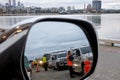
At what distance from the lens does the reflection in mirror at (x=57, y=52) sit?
199cm

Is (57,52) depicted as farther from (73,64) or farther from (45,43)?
(73,64)

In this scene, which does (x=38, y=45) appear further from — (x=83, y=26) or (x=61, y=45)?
(x=83, y=26)

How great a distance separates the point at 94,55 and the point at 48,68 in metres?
0.74

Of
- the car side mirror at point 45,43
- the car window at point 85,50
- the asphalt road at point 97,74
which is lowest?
the asphalt road at point 97,74

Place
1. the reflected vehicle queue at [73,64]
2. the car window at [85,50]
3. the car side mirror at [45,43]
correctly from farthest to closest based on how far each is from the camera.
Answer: the car window at [85,50], the reflected vehicle queue at [73,64], the car side mirror at [45,43]

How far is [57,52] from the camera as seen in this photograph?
2135mm

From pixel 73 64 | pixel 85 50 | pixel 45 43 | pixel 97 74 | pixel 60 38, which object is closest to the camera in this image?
pixel 45 43

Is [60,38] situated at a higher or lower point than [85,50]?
higher

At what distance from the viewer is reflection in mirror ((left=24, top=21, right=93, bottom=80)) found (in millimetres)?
1989

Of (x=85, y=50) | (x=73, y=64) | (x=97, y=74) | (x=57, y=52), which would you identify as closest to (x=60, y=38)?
(x=57, y=52)

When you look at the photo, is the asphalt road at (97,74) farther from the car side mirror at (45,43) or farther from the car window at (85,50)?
the car window at (85,50)

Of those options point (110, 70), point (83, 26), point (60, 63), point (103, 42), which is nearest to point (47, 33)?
point (60, 63)

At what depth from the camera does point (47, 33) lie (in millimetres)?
2168

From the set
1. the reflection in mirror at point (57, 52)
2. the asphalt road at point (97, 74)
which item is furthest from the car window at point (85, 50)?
the asphalt road at point (97, 74)
